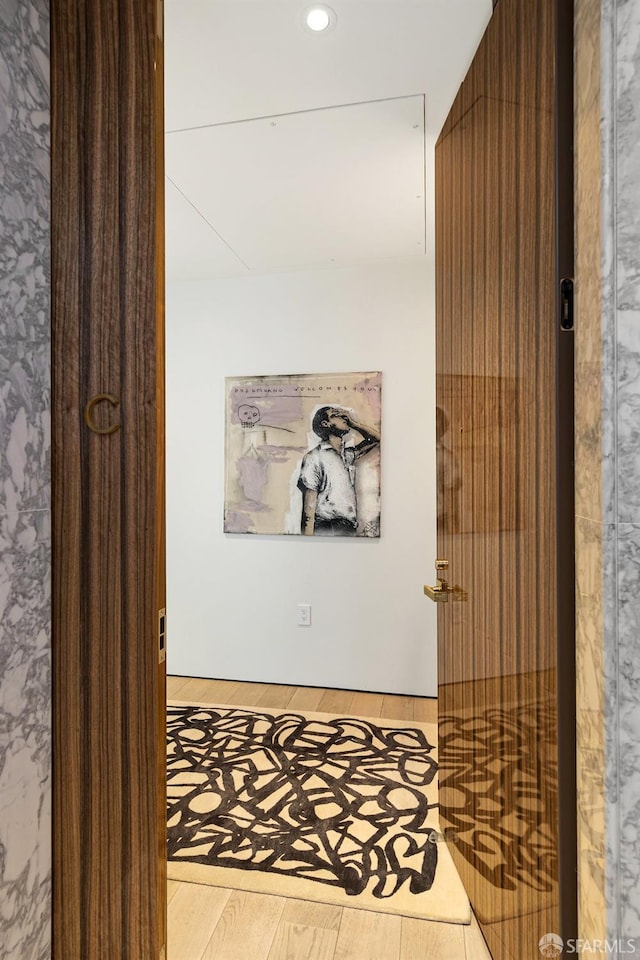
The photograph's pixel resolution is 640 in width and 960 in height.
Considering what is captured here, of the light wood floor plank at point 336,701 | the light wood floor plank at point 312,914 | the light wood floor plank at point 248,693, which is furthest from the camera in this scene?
the light wood floor plank at point 248,693

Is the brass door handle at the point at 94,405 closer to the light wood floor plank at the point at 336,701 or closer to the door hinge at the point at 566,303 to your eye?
the door hinge at the point at 566,303

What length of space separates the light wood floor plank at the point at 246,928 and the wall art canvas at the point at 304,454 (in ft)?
6.03

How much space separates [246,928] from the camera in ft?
4.77

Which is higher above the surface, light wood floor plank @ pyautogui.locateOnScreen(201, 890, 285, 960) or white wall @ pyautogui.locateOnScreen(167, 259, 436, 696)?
white wall @ pyautogui.locateOnScreen(167, 259, 436, 696)

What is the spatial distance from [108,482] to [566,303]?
94 cm

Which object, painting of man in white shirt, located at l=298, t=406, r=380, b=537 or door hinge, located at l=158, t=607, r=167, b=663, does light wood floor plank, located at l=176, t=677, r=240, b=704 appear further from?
door hinge, located at l=158, t=607, r=167, b=663

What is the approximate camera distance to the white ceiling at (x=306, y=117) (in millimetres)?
1403

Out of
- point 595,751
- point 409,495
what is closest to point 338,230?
point 409,495

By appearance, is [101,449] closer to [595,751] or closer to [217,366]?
[595,751]

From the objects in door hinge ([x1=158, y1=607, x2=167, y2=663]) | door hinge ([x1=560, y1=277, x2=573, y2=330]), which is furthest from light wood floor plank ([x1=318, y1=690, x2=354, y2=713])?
door hinge ([x1=560, y1=277, x2=573, y2=330])

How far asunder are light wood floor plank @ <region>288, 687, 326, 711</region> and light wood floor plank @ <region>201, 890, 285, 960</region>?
1.32 metres

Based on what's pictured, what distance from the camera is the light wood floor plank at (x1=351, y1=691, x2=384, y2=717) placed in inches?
110

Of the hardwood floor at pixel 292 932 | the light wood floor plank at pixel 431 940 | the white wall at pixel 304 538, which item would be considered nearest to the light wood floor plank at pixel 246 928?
the hardwood floor at pixel 292 932

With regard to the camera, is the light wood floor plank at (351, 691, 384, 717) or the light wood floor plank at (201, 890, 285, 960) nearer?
the light wood floor plank at (201, 890, 285, 960)
